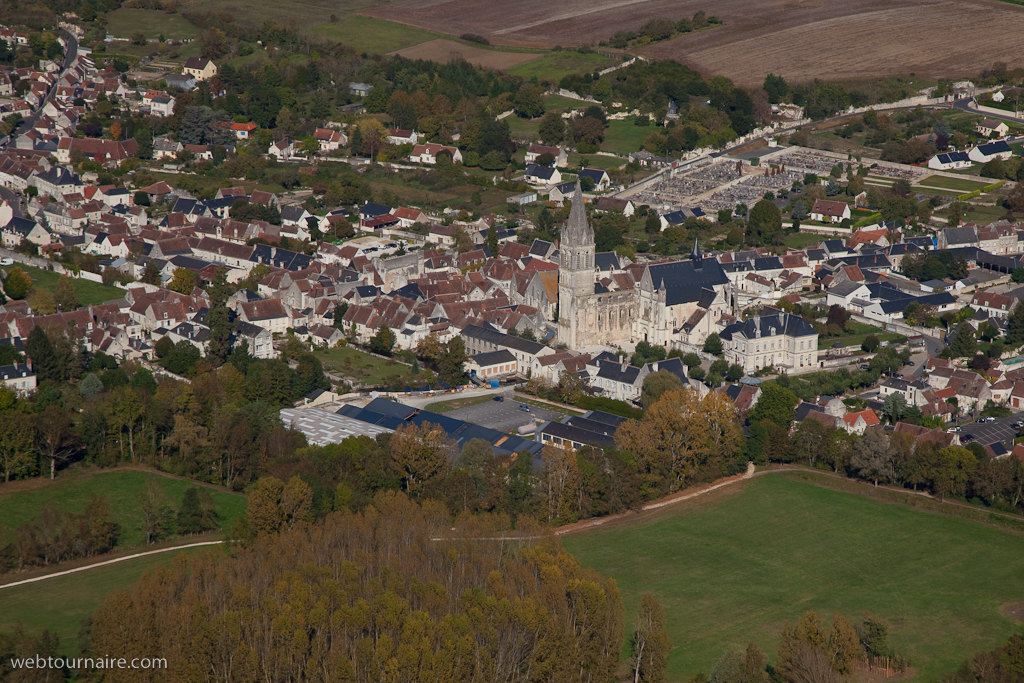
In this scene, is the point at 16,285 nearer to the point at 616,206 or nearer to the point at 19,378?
the point at 19,378

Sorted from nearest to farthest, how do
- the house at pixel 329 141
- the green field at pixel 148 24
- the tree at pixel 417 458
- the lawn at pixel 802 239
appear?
the tree at pixel 417 458, the lawn at pixel 802 239, the house at pixel 329 141, the green field at pixel 148 24

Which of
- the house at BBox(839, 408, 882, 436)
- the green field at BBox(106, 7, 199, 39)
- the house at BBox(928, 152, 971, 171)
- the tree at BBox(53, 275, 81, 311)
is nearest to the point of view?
the house at BBox(839, 408, 882, 436)

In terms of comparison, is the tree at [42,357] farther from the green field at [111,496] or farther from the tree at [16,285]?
the tree at [16,285]

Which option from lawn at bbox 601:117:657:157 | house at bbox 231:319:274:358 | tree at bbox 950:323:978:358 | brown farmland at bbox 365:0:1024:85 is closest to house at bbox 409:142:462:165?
lawn at bbox 601:117:657:157

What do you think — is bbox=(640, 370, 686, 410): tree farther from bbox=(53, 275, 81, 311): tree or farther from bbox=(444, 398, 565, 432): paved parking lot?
bbox=(53, 275, 81, 311): tree

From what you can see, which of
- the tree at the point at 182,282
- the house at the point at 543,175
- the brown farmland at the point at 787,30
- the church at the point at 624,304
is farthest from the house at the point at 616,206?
the brown farmland at the point at 787,30

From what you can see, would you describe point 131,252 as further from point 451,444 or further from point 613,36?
point 613,36
